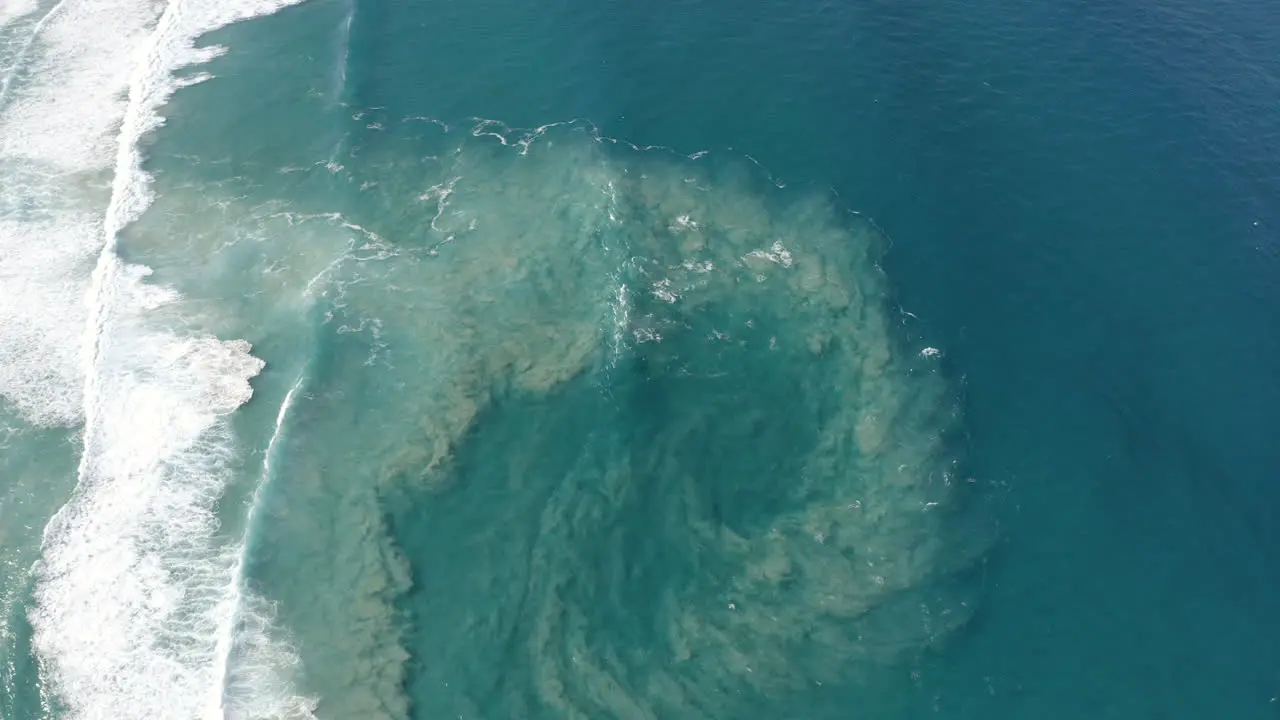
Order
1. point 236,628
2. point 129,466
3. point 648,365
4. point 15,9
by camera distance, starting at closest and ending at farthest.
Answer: point 236,628, point 129,466, point 648,365, point 15,9

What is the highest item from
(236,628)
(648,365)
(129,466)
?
(648,365)

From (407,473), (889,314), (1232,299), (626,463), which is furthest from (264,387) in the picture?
(1232,299)

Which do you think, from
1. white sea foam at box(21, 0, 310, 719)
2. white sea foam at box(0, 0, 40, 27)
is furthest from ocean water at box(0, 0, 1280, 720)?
white sea foam at box(0, 0, 40, 27)

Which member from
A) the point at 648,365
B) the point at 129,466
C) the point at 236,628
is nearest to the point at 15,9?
the point at 129,466

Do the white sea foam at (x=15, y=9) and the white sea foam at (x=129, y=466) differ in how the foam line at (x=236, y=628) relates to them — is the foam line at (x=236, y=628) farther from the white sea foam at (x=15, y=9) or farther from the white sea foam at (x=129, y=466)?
the white sea foam at (x=15, y=9)

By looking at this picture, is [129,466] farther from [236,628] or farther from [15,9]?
[15,9]

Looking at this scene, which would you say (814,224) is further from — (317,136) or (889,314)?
(317,136)
